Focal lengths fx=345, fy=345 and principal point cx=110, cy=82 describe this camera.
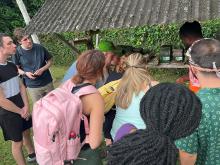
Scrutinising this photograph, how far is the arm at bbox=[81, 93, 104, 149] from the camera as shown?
2.61 m

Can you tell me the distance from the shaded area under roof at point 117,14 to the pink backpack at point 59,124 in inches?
57.3

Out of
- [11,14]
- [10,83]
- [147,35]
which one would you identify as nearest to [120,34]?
[147,35]

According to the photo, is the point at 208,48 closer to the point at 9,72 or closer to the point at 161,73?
the point at 9,72

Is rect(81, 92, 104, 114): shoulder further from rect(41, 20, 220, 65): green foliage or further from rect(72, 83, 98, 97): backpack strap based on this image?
rect(41, 20, 220, 65): green foliage

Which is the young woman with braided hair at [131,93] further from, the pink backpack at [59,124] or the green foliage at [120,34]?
the green foliage at [120,34]

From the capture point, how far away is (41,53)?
5070 millimetres

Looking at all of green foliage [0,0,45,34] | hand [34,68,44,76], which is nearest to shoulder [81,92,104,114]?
hand [34,68,44,76]

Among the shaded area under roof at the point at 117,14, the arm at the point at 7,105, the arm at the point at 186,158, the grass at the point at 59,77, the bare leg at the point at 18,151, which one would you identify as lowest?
the grass at the point at 59,77

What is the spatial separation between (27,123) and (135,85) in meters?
1.99

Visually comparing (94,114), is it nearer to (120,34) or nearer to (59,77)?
(59,77)

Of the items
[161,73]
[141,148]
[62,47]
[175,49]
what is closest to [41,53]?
[175,49]

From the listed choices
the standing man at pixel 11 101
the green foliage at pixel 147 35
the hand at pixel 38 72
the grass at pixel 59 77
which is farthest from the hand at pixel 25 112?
the green foliage at pixel 147 35

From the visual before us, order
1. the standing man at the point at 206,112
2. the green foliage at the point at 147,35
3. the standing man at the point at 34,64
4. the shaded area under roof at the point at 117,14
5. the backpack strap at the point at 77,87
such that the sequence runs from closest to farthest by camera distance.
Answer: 1. the standing man at the point at 206,112
2. the backpack strap at the point at 77,87
3. the shaded area under roof at the point at 117,14
4. the standing man at the point at 34,64
5. the green foliage at the point at 147,35

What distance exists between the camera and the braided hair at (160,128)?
1.29m
